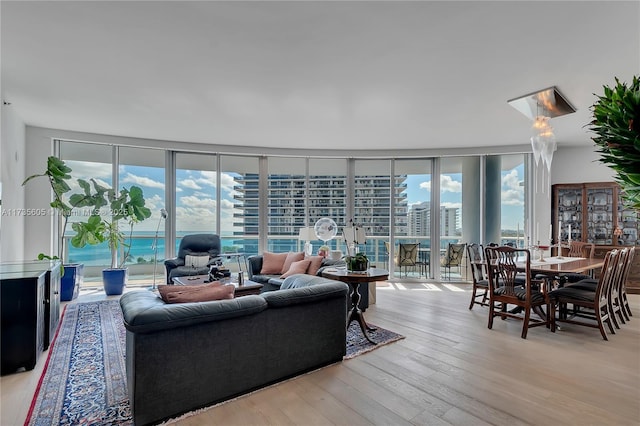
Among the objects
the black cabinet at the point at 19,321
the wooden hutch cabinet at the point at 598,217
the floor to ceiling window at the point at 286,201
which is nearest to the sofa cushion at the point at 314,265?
the floor to ceiling window at the point at 286,201

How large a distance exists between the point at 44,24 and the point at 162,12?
990 millimetres

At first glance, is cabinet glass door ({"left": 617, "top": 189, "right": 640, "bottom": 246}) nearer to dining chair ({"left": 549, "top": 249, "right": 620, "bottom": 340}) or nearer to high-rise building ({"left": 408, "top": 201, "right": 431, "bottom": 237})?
dining chair ({"left": 549, "top": 249, "right": 620, "bottom": 340})

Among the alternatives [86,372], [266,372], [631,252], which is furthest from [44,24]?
[631,252]

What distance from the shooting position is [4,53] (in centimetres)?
288

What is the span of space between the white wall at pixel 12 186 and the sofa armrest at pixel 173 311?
3.00 meters

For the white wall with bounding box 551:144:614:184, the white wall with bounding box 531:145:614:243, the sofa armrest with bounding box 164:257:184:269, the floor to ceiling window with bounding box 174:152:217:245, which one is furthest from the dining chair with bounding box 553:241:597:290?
the floor to ceiling window with bounding box 174:152:217:245

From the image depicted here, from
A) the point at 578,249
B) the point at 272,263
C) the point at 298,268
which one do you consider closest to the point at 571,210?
the point at 578,249

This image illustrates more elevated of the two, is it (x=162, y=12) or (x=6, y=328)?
(x=162, y=12)

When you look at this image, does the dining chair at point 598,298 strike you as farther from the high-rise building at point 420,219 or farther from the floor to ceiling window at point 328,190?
the floor to ceiling window at point 328,190

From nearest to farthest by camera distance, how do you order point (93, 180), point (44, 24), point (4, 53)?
point (44, 24) < point (4, 53) < point (93, 180)

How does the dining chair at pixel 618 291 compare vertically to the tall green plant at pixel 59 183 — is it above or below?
below

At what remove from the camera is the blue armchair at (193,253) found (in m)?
5.05

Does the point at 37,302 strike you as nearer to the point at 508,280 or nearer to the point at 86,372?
the point at 86,372

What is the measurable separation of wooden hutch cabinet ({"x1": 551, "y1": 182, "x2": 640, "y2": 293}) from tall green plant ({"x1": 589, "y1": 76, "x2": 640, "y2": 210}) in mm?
6108
